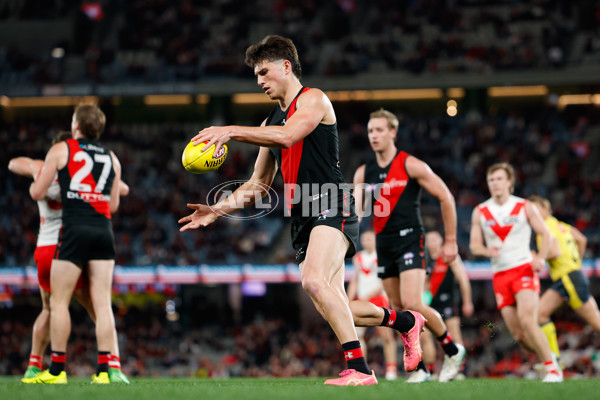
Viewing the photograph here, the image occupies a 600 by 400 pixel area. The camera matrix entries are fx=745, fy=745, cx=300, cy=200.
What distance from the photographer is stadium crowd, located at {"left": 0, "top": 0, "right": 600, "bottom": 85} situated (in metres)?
30.6

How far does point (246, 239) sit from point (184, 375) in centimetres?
555

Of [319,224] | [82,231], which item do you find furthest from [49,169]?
[319,224]

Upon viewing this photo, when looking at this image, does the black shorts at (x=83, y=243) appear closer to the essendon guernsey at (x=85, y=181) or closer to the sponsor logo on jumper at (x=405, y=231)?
the essendon guernsey at (x=85, y=181)

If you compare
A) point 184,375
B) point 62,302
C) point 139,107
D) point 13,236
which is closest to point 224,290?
point 184,375

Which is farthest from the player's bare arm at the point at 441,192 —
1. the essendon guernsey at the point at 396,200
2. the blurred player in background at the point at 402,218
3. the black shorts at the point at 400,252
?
the black shorts at the point at 400,252

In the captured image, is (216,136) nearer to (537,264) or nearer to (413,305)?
(413,305)

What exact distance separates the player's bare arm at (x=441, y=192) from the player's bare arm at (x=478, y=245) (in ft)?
3.81

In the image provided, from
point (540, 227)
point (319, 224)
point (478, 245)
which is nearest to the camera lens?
point (319, 224)

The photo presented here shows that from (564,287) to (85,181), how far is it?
6.69 meters

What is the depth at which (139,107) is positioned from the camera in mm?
35250

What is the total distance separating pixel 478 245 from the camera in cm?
941

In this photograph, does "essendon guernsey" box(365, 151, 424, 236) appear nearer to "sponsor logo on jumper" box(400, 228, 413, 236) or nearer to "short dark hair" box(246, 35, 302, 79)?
"sponsor logo on jumper" box(400, 228, 413, 236)

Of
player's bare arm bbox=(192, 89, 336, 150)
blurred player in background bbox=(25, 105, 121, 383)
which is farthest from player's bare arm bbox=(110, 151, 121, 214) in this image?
player's bare arm bbox=(192, 89, 336, 150)

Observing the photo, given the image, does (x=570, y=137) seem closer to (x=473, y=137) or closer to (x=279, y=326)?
(x=473, y=137)
